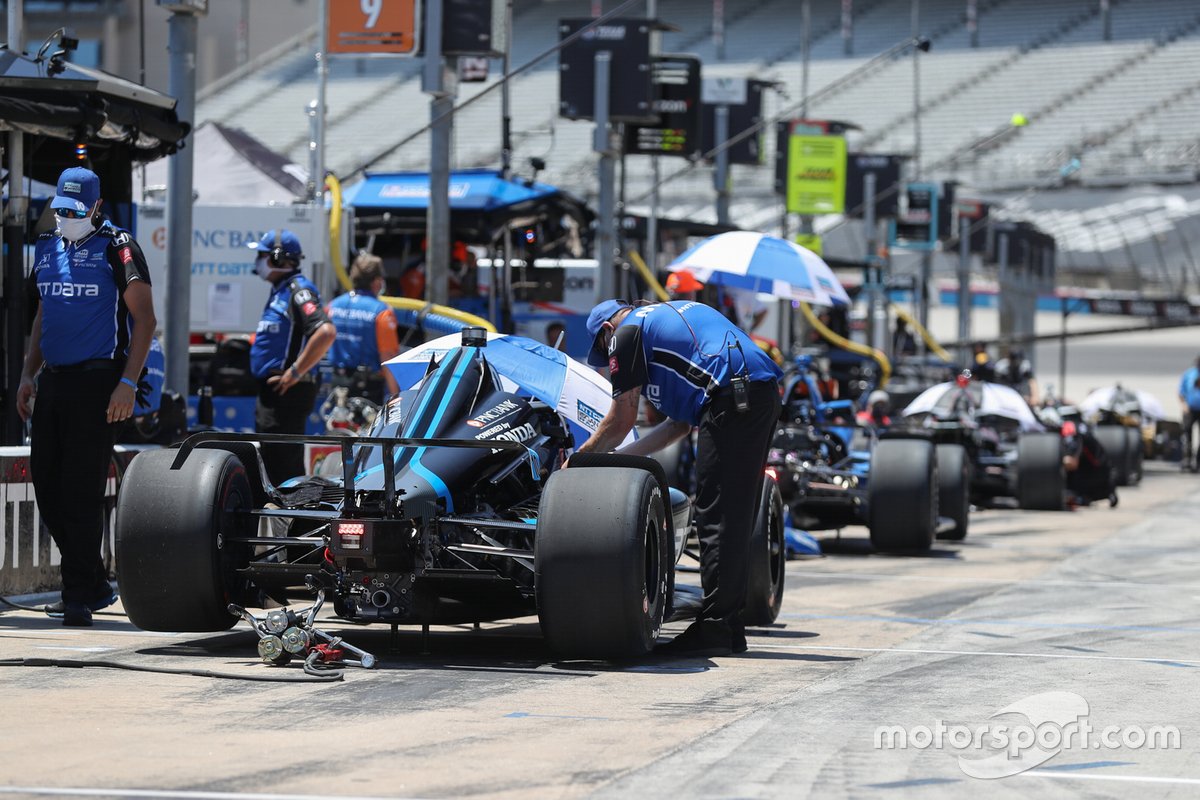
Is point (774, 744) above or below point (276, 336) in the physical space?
below

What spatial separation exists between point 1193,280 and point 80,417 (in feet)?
140

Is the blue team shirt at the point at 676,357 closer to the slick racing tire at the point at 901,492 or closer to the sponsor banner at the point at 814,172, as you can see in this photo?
the slick racing tire at the point at 901,492

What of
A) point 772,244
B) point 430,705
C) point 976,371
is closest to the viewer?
point 430,705

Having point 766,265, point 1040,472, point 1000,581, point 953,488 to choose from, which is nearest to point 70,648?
point 1000,581

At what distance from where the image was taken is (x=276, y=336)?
11453 millimetres

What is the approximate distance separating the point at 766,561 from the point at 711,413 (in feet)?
3.88

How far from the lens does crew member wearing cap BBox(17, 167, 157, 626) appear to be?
8734 mm

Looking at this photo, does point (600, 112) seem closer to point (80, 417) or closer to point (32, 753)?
point (80, 417)

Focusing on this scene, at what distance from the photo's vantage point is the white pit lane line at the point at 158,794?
489 centimetres

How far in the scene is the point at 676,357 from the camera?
8.25 m

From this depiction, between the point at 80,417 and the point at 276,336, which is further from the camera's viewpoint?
the point at 276,336

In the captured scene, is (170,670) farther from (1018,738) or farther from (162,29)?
(162,29)

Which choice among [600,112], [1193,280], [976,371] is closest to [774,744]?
[600,112]

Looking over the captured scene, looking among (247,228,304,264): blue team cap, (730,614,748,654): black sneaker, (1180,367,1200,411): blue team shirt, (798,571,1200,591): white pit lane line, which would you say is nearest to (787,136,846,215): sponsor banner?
(1180,367,1200,411): blue team shirt
